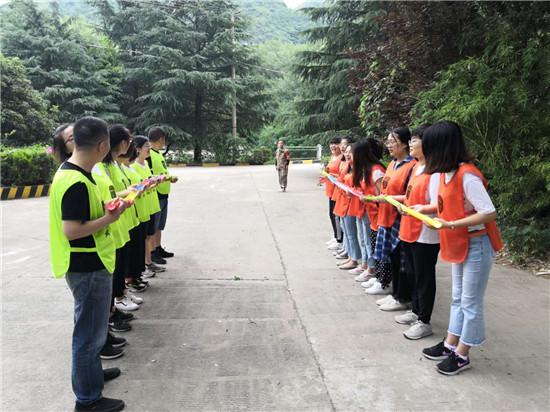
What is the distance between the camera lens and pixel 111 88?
1136 inches

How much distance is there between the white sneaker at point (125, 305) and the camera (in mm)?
4090

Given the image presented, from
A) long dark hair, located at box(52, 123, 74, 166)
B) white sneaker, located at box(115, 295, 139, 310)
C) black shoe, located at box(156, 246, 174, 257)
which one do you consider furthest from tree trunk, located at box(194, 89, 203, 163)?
long dark hair, located at box(52, 123, 74, 166)

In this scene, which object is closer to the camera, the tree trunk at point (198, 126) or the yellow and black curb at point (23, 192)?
the yellow and black curb at point (23, 192)

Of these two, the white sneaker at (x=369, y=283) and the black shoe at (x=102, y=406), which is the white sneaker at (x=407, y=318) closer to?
the white sneaker at (x=369, y=283)

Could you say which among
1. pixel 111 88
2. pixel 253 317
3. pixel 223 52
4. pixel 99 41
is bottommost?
pixel 253 317

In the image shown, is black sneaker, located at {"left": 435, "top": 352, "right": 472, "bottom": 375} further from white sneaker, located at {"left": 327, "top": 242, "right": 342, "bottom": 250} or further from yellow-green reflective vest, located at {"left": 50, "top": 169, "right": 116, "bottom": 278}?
white sneaker, located at {"left": 327, "top": 242, "right": 342, "bottom": 250}

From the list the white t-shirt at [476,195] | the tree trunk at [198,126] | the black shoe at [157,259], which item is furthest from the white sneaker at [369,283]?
the tree trunk at [198,126]

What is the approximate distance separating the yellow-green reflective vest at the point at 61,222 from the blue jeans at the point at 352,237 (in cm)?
345

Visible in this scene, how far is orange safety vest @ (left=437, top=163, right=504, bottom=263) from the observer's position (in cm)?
281

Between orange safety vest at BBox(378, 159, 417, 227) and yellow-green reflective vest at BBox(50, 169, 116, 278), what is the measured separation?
8.98ft

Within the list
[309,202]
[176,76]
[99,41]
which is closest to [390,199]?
[309,202]

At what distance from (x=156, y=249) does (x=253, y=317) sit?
2.40 meters

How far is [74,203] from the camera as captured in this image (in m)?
2.34

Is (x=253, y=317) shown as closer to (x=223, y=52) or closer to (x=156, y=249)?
(x=156, y=249)
